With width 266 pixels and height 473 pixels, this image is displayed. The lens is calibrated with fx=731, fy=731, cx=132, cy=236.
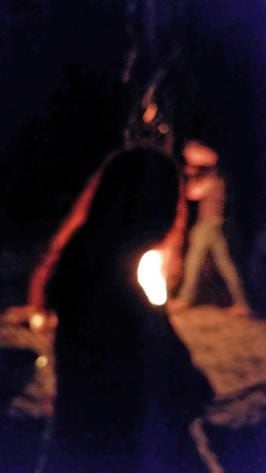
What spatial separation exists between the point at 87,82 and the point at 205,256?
29 centimetres

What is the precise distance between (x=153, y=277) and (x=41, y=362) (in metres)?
0.20

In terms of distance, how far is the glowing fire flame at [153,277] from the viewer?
101 cm

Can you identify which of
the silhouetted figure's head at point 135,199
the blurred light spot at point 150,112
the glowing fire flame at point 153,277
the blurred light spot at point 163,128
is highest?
the blurred light spot at point 150,112

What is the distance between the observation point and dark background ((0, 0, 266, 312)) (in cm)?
98

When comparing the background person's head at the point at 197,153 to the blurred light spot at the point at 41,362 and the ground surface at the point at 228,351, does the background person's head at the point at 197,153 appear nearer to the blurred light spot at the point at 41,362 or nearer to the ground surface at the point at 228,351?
the ground surface at the point at 228,351

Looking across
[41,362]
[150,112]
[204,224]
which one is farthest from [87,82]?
[41,362]

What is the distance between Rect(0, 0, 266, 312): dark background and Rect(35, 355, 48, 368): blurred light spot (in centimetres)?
13

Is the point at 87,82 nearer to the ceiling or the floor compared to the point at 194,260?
nearer to the ceiling

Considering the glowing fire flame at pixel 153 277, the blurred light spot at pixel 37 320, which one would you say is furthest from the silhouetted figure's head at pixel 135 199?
the blurred light spot at pixel 37 320

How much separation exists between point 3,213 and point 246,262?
346 millimetres

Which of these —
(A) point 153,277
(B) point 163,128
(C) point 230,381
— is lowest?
(C) point 230,381

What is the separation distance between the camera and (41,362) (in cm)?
104

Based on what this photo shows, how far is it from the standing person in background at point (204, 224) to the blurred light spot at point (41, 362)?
20 centimetres

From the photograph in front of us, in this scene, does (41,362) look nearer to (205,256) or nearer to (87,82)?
(205,256)
